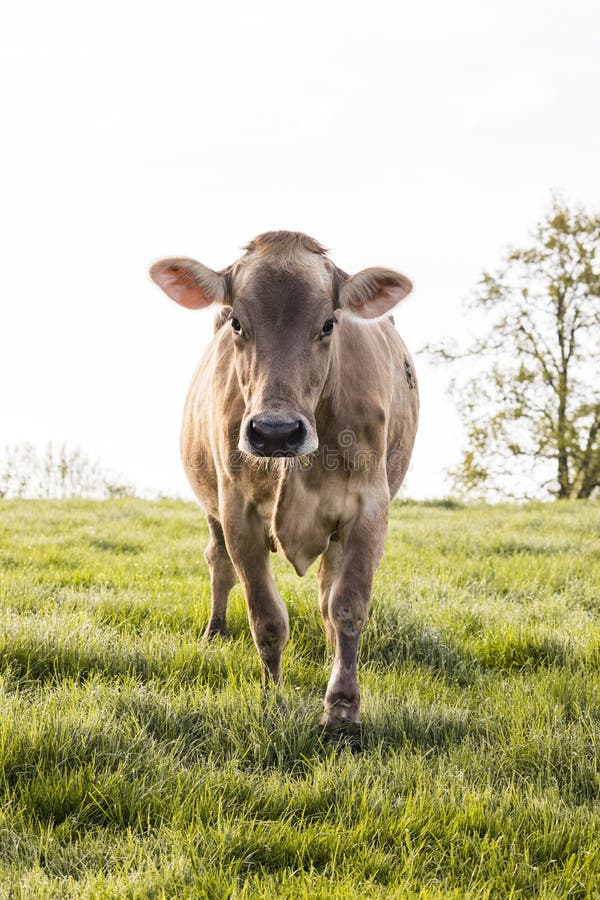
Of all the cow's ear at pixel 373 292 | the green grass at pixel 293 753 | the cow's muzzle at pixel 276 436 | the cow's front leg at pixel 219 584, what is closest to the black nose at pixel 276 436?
the cow's muzzle at pixel 276 436

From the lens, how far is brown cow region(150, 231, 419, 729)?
12.7ft

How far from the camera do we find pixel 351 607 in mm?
4012

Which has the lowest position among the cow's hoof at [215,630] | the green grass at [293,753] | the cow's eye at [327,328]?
the green grass at [293,753]

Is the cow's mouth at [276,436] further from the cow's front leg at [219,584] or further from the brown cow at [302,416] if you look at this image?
the cow's front leg at [219,584]

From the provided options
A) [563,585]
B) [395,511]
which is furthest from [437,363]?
[563,585]

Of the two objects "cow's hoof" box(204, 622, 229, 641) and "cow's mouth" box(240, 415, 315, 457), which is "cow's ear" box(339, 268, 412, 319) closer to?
"cow's mouth" box(240, 415, 315, 457)

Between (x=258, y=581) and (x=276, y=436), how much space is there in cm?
106

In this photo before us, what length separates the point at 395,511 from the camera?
1234cm

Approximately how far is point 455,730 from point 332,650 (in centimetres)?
124

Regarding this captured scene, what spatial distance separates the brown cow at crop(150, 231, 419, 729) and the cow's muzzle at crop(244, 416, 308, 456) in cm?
2

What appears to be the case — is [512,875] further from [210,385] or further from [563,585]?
[563,585]

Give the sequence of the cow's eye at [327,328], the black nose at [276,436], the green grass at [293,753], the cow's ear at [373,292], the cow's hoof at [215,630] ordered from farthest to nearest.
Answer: the cow's hoof at [215,630]
the cow's ear at [373,292]
the cow's eye at [327,328]
the black nose at [276,436]
the green grass at [293,753]

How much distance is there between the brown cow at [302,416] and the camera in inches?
152

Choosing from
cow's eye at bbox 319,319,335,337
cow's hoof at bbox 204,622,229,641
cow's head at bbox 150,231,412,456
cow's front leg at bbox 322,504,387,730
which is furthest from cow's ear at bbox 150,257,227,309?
cow's hoof at bbox 204,622,229,641
